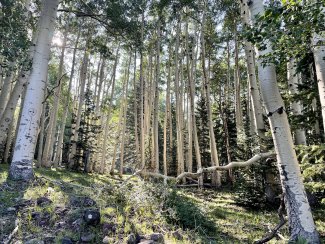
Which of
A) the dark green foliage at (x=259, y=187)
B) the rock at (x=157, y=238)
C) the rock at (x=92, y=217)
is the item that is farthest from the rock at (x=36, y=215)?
the dark green foliage at (x=259, y=187)

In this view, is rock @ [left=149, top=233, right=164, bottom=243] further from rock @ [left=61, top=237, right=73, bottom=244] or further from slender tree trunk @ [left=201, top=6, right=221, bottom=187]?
slender tree trunk @ [left=201, top=6, right=221, bottom=187]

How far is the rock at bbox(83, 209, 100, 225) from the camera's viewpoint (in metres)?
3.40

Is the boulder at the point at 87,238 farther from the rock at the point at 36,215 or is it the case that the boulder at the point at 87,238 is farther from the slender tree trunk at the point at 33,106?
the slender tree trunk at the point at 33,106

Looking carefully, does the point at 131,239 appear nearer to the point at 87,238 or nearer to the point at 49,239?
the point at 87,238

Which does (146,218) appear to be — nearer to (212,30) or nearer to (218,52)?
(212,30)

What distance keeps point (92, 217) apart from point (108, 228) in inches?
10.2

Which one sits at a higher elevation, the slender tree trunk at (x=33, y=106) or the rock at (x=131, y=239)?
the slender tree trunk at (x=33, y=106)

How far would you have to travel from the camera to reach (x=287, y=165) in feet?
11.5

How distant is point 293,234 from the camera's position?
339 cm

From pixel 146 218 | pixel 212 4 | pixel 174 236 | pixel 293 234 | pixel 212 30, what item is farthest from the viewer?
pixel 212 30

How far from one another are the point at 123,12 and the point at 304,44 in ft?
23.6

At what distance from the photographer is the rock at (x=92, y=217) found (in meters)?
3.40

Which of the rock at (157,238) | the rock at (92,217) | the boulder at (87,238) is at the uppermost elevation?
the rock at (92,217)

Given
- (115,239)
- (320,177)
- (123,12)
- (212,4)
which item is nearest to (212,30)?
(212,4)
